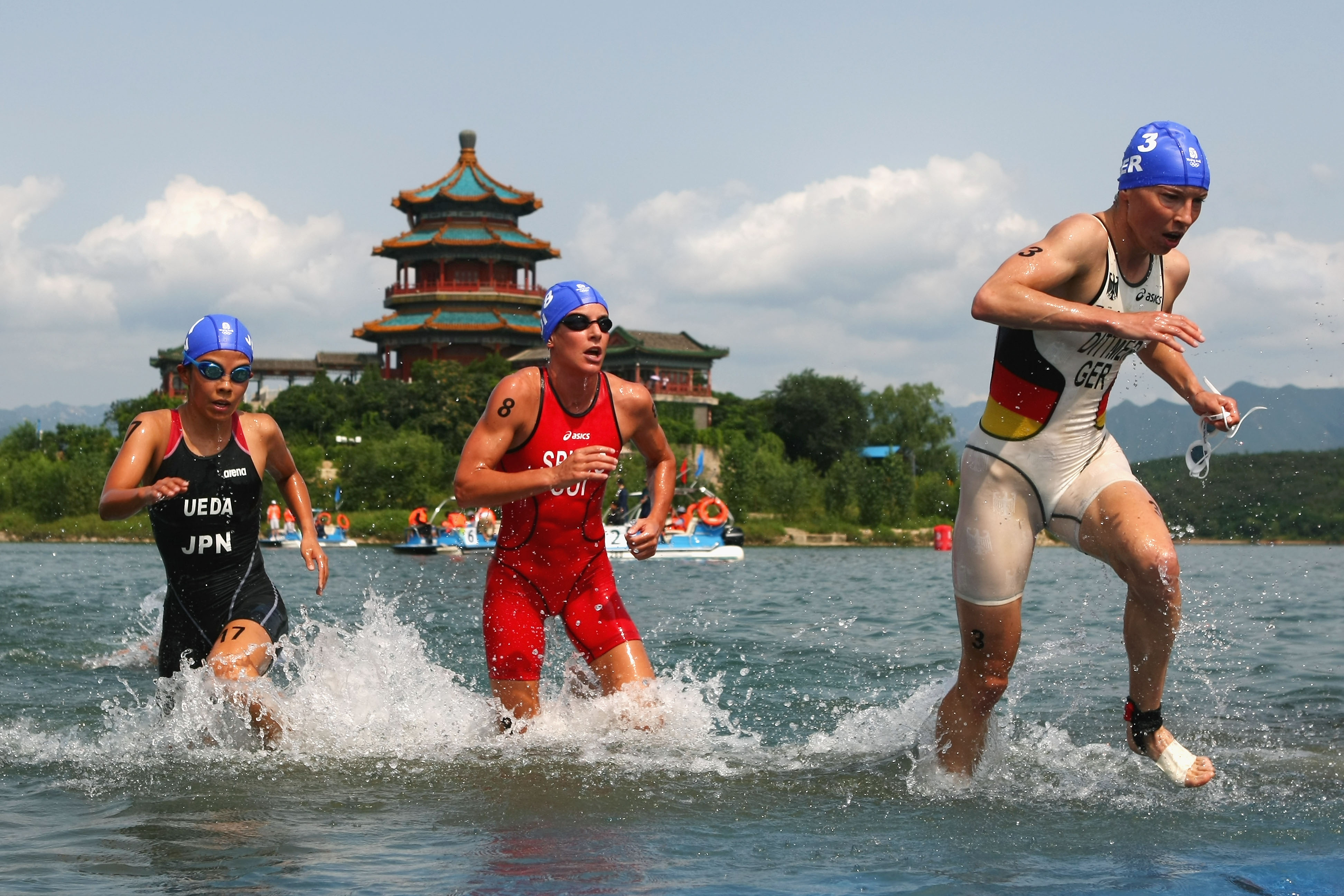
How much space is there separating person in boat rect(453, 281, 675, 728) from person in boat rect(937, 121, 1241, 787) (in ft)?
4.85

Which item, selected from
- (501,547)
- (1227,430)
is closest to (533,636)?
(501,547)

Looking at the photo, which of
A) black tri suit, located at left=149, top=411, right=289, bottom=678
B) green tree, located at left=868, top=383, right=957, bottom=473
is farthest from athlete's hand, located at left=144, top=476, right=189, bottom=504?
green tree, located at left=868, top=383, right=957, bottom=473

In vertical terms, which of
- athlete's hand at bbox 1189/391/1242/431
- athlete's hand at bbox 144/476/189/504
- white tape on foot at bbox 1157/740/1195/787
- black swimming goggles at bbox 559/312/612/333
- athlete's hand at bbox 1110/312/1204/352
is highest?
black swimming goggles at bbox 559/312/612/333

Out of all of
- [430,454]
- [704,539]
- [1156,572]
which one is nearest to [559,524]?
[1156,572]

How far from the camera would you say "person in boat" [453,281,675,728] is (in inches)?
227

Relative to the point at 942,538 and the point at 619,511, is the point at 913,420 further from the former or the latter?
the point at 619,511

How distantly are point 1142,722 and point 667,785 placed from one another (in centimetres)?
190

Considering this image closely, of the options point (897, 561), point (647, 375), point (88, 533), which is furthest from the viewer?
point (647, 375)

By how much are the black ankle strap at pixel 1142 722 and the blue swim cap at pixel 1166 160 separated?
190cm

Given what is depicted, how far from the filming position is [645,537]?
5902mm

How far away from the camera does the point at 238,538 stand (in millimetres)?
6262

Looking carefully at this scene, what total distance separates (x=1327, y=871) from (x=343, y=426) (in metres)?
62.1

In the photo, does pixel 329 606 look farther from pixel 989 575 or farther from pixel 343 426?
pixel 343 426

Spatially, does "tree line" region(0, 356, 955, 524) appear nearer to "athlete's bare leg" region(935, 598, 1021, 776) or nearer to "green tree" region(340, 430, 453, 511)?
"green tree" region(340, 430, 453, 511)
